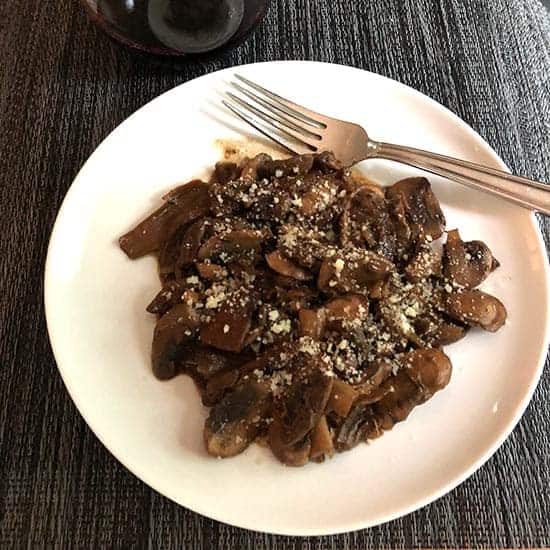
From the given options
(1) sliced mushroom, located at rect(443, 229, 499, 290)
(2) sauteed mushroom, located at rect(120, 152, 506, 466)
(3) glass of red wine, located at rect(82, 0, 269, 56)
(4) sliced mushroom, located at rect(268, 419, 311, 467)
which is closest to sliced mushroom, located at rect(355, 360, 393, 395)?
(2) sauteed mushroom, located at rect(120, 152, 506, 466)

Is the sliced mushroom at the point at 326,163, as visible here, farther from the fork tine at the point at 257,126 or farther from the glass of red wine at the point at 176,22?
the glass of red wine at the point at 176,22

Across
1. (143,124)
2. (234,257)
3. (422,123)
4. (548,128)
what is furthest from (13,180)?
(548,128)

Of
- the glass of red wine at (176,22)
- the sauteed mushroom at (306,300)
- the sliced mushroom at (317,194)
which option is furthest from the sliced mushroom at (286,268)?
the glass of red wine at (176,22)

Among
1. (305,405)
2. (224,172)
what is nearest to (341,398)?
(305,405)

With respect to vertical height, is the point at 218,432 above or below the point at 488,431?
above

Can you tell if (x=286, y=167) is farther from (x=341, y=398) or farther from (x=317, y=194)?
(x=341, y=398)

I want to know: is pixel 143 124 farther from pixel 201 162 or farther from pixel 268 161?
pixel 268 161

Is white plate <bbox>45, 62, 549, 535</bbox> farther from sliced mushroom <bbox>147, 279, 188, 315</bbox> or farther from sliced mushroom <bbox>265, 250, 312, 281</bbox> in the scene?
sliced mushroom <bbox>265, 250, 312, 281</bbox>
